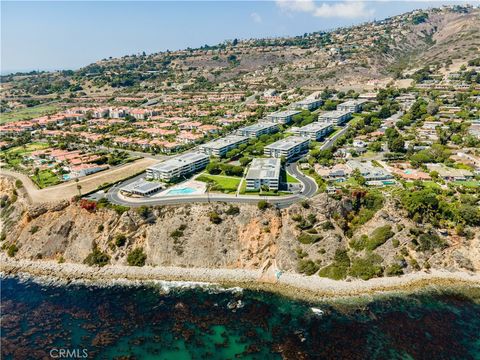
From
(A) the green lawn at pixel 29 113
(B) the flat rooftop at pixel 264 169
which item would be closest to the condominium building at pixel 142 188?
(B) the flat rooftop at pixel 264 169

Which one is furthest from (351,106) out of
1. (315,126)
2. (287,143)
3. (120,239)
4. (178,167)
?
(120,239)

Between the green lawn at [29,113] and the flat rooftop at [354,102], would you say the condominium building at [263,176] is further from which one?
the green lawn at [29,113]

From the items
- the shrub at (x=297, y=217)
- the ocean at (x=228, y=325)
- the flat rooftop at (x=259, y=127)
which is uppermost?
the flat rooftop at (x=259, y=127)

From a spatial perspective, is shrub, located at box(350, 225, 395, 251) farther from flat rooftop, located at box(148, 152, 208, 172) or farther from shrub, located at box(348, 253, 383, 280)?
flat rooftop, located at box(148, 152, 208, 172)

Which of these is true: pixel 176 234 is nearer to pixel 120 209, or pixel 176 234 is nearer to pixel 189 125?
pixel 120 209

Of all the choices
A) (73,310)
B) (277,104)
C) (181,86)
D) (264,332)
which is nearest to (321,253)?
(264,332)

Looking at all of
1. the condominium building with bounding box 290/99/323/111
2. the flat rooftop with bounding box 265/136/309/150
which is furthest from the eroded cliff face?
the condominium building with bounding box 290/99/323/111
